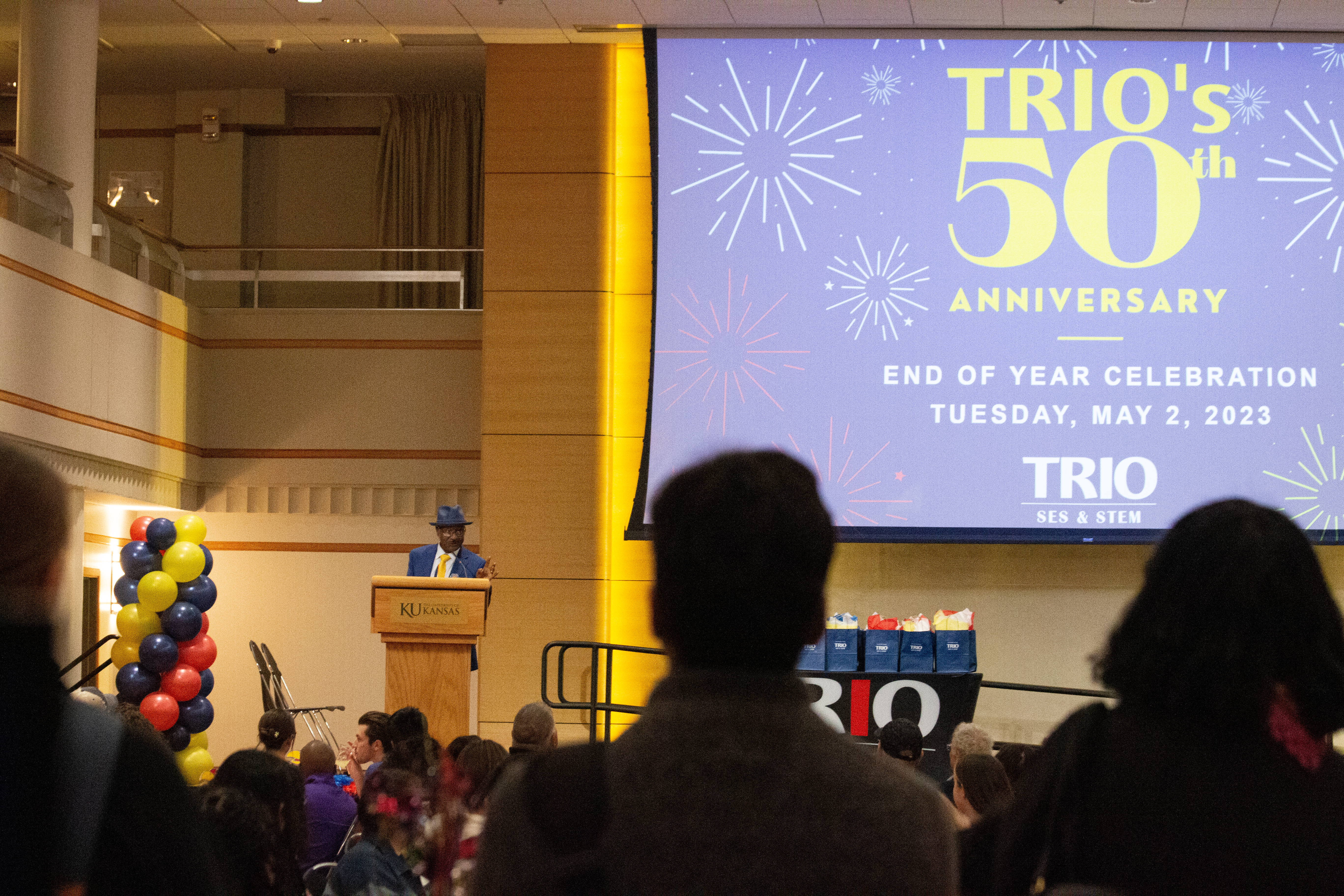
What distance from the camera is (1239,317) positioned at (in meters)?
7.68

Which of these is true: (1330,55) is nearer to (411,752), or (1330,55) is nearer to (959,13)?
(959,13)

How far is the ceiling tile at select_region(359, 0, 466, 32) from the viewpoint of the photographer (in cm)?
830

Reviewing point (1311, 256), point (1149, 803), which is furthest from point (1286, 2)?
point (1149, 803)

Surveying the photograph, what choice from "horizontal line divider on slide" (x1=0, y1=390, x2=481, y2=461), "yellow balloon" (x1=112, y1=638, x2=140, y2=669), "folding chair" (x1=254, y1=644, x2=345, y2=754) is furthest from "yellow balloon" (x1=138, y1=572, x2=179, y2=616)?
"horizontal line divider on slide" (x1=0, y1=390, x2=481, y2=461)

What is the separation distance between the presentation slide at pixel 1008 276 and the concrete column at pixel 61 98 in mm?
3681

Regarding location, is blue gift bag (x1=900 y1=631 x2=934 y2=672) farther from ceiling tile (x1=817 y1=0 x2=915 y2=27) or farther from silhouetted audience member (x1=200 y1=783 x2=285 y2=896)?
silhouetted audience member (x1=200 y1=783 x2=285 y2=896)

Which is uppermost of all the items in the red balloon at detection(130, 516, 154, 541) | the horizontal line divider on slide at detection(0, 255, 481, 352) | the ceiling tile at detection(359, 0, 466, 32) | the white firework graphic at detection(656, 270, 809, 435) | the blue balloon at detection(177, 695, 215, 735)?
the ceiling tile at detection(359, 0, 466, 32)

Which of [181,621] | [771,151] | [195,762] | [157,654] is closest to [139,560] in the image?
[181,621]

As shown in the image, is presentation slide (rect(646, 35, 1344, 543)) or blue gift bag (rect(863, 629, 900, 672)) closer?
blue gift bag (rect(863, 629, 900, 672))

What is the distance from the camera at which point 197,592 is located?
26.2 feet

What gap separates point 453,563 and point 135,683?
95.7 inches

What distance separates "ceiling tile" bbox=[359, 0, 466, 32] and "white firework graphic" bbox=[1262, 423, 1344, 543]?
5504 millimetres

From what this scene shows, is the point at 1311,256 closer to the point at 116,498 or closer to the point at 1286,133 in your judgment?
the point at 1286,133

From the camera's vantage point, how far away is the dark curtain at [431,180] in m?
11.7
